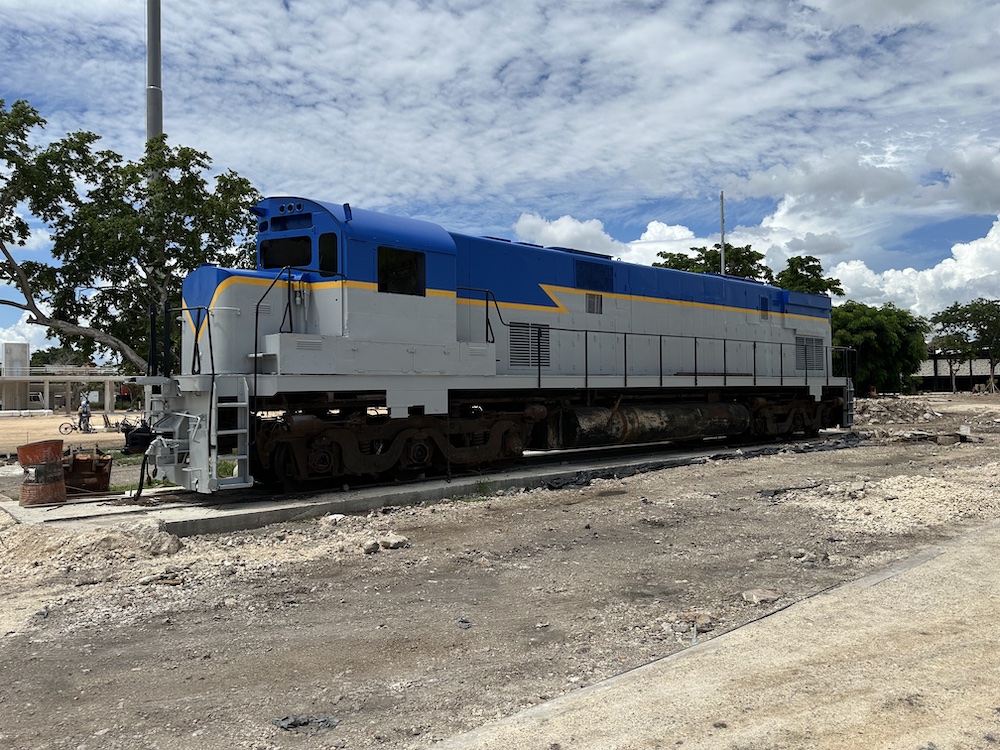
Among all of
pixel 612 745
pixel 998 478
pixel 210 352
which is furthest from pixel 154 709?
pixel 998 478

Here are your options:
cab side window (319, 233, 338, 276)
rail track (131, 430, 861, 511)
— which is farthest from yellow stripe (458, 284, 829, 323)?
rail track (131, 430, 861, 511)

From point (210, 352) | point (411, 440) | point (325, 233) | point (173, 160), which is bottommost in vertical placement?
point (411, 440)

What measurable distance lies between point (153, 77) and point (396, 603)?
60.2 feet

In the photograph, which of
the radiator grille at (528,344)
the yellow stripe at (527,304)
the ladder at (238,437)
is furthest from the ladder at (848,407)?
the ladder at (238,437)

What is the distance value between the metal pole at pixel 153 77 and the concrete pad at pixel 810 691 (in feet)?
63.7

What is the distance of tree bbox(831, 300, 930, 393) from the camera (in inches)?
1513

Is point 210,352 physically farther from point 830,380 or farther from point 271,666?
point 830,380

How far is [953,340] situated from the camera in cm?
6581

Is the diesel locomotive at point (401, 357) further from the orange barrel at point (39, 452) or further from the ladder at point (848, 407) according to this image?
the ladder at point (848, 407)

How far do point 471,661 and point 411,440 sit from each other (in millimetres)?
6304

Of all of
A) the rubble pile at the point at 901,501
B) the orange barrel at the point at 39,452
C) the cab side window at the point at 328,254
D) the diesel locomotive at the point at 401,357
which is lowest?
the rubble pile at the point at 901,501

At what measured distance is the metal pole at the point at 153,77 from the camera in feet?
62.7

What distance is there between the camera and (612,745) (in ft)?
10.3

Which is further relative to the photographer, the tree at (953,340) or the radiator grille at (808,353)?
the tree at (953,340)
